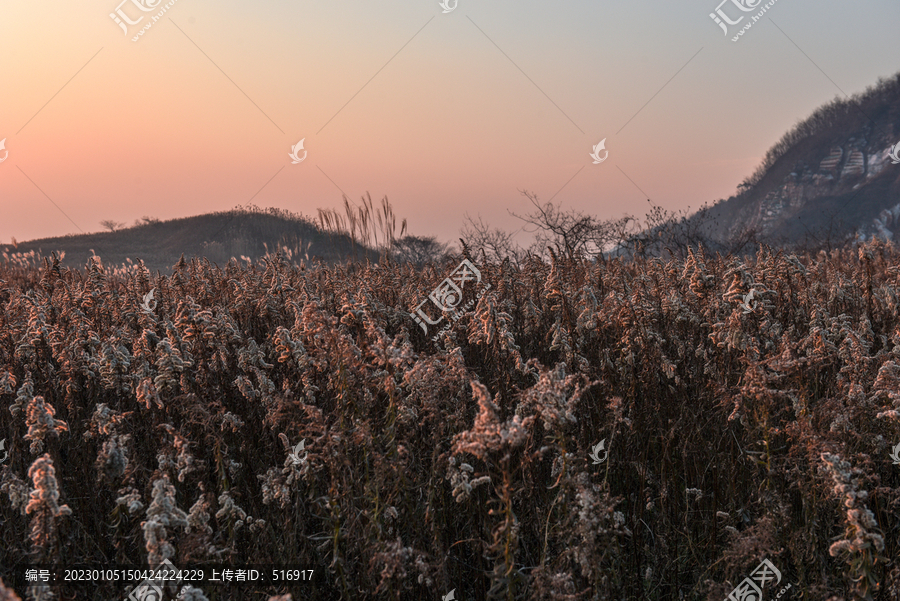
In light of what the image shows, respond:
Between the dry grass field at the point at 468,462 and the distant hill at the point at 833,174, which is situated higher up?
the distant hill at the point at 833,174

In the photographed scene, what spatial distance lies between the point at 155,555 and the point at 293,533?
2.30ft

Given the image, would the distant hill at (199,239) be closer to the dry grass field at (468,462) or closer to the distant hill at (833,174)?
the dry grass field at (468,462)

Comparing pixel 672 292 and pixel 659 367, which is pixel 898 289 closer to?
pixel 672 292

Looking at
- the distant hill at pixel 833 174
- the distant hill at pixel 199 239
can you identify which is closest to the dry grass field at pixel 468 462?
the distant hill at pixel 199 239

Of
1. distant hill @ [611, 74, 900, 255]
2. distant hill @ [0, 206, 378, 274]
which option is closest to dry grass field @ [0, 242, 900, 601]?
distant hill @ [0, 206, 378, 274]

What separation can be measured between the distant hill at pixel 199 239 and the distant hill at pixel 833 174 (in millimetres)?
61894

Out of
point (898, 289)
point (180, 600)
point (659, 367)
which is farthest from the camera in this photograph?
point (898, 289)

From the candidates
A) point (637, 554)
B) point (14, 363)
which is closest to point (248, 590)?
point (637, 554)

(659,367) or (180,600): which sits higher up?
(659,367)

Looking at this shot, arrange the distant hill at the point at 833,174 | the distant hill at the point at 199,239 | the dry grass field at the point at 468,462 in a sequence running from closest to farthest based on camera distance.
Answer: the dry grass field at the point at 468,462, the distant hill at the point at 199,239, the distant hill at the point at 833,174

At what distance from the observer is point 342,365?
90.5 inches

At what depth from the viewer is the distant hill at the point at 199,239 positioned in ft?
150

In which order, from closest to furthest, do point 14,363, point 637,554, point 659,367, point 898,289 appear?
point 637,554, point 659,367, point 14,363, point 898,289

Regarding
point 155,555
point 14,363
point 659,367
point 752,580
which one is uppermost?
point 14,363
